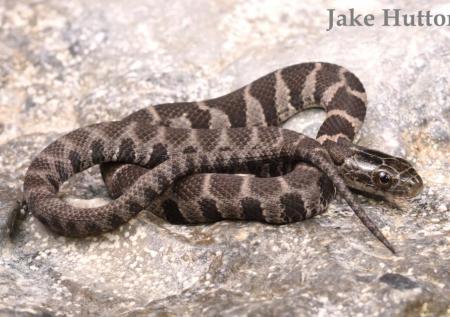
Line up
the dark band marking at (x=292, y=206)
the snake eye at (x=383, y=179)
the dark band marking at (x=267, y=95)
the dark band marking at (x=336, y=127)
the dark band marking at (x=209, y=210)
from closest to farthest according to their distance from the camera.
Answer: the dark band marking at (x=292, y=206), the dark band marking at (x=209, y=210), the snake eye at (x=383, y=179), the dark band marking at (x=336, y=127), the dark band marking at (x=267, y=95)

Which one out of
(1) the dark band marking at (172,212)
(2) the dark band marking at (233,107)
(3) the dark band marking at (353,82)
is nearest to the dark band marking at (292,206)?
(1) the dark band marking at (172,212)

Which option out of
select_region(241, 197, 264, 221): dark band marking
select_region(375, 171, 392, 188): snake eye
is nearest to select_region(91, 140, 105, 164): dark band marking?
select_region(241, 197, 264, 221): dark band marking

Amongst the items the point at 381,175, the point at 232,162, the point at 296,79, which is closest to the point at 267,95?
the point at 296,79

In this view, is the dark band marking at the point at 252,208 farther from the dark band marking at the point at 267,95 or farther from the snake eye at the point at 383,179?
the dark band marking at the point at 267,95

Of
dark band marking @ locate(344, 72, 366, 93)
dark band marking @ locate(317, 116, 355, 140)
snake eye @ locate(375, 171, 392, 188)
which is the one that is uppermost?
dark band marking @ locate(344, 72, 366, 93)

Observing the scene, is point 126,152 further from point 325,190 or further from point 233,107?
point 325,190

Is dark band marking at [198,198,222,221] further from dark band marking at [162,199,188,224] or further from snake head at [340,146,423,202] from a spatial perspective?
snake head at [340,146,423,202]
